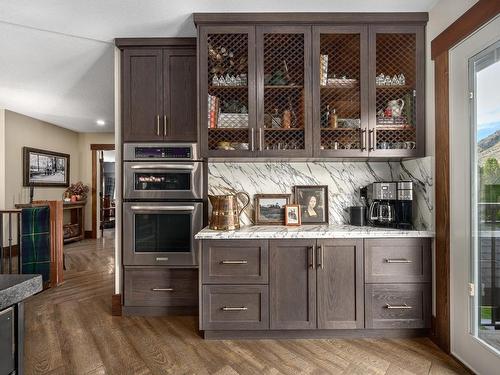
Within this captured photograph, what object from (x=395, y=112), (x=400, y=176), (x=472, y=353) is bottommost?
(x=472, y=353)

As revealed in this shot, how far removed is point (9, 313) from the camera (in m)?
0.73

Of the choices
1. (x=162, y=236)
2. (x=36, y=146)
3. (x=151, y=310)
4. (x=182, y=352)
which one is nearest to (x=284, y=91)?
(x=162, y=236)

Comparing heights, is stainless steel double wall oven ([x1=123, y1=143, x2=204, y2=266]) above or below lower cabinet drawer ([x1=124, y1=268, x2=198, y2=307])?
above

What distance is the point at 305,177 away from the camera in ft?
9.29

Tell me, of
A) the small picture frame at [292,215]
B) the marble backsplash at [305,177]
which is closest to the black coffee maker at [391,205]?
the marble backsplash at [305,177]

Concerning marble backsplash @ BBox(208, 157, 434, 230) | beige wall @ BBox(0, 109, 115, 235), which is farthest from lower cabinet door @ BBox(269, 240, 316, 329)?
beige wall @ BBox(0, 109, 115, 235)

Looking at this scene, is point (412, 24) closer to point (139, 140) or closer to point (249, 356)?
point (139, 140)

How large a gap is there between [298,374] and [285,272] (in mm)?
652

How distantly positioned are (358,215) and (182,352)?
177 cm

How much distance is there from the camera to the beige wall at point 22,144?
17.1 ft

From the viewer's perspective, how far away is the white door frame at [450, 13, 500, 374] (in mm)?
1889

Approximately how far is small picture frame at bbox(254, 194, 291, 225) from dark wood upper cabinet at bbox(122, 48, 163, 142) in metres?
1.18

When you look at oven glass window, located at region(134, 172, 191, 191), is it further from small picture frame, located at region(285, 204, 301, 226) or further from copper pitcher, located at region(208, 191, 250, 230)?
small picture frame, located at region(285, 204, 301, 226)

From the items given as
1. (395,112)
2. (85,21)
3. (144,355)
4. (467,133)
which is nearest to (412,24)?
(395,112)
